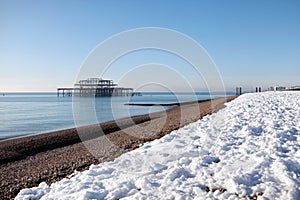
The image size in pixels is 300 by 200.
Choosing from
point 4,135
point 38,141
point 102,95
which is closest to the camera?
point 38,141

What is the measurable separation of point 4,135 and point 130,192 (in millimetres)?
17906

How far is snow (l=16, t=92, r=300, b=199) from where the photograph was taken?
444cm

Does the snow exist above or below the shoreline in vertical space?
above

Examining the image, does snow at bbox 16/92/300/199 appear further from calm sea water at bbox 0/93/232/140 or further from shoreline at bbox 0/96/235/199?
calm sea water at bbox 0/93/232/140

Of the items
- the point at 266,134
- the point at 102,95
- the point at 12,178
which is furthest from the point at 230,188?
the point at 102,95

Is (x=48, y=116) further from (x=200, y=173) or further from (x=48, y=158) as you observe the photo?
(x=200, y=173)

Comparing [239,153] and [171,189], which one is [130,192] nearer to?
[171,189]

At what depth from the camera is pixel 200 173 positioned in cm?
513

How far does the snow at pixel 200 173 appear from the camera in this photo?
444 centimetres

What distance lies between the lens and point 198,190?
14.7 ft

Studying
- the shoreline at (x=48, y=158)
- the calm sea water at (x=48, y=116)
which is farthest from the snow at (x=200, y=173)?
the calm sea water at (x=48, y=116)

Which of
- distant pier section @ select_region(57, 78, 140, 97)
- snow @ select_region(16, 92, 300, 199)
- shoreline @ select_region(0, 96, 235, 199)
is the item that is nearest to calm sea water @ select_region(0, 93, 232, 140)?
shoreline @ select_region(0, 96, 235, 199)

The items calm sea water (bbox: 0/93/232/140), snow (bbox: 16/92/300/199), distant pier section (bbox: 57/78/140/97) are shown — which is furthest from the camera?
distant pier section (bbox: 57/78/140/97)

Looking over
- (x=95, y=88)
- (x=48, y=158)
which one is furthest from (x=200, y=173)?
(x=95, y=88)
